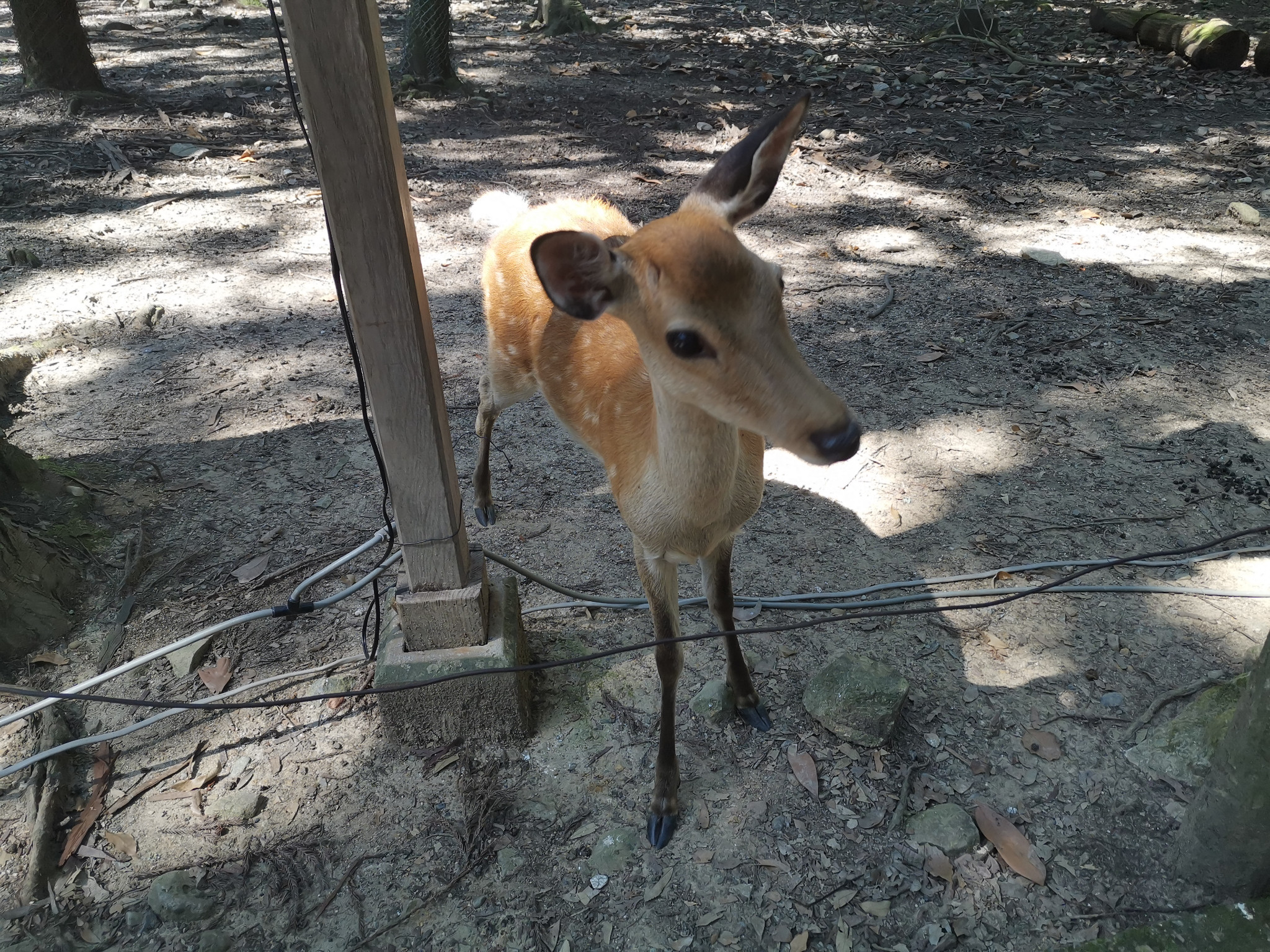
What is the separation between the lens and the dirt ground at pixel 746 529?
88.6 inches

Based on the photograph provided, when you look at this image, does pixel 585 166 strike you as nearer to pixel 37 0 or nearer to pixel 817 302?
pixel 817 302

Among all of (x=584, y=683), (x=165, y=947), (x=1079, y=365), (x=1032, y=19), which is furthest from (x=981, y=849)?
(x=1032, y=19)

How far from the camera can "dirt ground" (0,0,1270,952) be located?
88.6 inches

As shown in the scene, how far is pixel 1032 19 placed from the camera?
1055 cm

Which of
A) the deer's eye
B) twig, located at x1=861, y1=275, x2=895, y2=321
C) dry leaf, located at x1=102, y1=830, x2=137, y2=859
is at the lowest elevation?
dry leaf, located at x1=102, y1=830, x2=137, y2=859

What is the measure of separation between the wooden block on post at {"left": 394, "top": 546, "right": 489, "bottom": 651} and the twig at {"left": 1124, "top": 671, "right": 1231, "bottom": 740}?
6.68ft

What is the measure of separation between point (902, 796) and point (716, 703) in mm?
629

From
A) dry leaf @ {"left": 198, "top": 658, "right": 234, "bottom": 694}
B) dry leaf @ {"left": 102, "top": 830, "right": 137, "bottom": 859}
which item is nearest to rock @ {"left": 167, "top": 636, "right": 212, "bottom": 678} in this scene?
dry leaf @ {"left": 198, "top": 658, "right": 234, "bottom": 694}

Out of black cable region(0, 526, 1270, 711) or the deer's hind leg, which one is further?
the deer's hind leg

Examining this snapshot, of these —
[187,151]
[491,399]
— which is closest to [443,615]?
[491,399]

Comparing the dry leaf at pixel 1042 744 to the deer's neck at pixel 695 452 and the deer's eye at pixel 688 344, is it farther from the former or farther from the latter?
the deer's eye at pixel 688 344

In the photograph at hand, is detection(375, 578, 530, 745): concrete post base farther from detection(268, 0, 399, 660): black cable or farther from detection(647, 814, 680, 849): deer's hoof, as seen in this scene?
detection(647, 814, 680, 849): deer's hoof

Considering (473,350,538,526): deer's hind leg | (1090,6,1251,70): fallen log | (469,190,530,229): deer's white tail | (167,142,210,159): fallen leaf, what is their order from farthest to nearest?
(1090,6,1251,70): fallen log → (167,142,210,159): fallen leaf → (469,190,530,229): deer's white tail → (473,350,538,526): deer's hind leg

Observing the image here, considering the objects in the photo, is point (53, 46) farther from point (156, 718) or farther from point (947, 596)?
point (947, 596)
